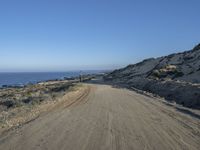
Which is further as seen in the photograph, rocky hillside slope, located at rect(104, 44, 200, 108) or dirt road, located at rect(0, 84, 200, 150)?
rocky hillside slope, located at rect(104, 44, 200, 108)

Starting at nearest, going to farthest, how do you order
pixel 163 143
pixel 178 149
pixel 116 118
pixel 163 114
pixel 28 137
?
pixel 178 149
pixel 163 143
pixel 28 137
pixel 116 118
pixel 163 114

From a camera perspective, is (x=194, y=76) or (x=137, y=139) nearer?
(x=137, y=139)

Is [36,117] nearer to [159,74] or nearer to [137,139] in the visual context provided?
[137,139]

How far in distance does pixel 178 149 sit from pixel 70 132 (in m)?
5.32

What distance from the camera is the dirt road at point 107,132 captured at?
13148 mm

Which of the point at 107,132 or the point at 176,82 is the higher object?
the point at 176,82

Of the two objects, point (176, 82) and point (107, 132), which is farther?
point (176, 82)

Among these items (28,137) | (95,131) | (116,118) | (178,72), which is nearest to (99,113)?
(116,118)

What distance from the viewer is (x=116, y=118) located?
19781 millimetres

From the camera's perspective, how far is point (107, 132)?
51.2 feet

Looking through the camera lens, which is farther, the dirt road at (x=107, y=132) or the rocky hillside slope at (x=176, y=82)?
the rocky hillside slope at (x=176, y=82)

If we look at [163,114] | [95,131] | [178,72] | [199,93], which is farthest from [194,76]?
[95,131]

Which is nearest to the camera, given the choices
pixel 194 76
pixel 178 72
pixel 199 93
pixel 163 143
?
pixel 163 143

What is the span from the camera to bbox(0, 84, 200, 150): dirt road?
13148mm
